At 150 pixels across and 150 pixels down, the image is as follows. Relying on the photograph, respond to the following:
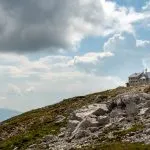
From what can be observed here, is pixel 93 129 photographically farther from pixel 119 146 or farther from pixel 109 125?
pixel 119 146

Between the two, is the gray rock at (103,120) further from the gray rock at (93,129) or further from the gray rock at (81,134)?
the gray rock at (81,134)

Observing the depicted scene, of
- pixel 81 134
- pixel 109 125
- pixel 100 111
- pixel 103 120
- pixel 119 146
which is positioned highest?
pixel 100 111

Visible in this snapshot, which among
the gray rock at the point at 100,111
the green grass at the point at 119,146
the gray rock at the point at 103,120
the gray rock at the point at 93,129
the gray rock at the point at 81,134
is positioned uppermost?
the gray rock at the point at 100,111

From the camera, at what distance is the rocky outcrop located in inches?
2037

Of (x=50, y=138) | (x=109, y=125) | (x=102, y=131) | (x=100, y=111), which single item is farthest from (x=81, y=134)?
(x=100, y=111)

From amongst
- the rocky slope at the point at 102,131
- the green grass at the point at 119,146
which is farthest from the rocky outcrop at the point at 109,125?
the green grass at the point at 119,146

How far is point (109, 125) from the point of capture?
58.2 m

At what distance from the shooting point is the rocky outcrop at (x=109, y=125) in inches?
2037

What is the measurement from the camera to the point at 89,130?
5859 centimetres

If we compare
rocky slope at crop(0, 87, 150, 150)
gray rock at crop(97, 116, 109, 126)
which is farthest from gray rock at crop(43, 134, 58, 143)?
gray rock at crop(97, 116, 109, 126)

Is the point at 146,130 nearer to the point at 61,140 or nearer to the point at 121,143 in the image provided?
the point at 121,143

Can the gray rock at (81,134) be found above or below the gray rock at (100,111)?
below

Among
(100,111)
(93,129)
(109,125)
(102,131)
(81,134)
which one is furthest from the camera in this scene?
(100,111)

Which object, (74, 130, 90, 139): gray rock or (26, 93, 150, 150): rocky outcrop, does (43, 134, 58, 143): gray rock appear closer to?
(26, 93, 150, 150): rocky outcrop
